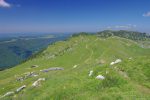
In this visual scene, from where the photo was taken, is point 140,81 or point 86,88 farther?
point 140,81

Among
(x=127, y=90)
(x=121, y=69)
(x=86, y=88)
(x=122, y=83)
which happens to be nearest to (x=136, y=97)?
(x=127, y=90)

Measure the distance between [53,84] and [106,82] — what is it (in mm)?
12422

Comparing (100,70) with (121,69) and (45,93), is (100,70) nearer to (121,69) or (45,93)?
(121,69)

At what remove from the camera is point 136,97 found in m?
27.6

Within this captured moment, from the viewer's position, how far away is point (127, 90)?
31109 millimetres

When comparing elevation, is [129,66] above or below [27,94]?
above

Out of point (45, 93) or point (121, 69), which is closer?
point (45, 93)

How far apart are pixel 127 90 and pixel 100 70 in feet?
43.3

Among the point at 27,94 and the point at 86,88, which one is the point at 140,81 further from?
the point at 27,94

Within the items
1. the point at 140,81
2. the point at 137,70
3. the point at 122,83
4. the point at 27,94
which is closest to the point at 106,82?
the point at 122,83

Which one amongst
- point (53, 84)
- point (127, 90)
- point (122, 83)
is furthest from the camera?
point (53, 84)

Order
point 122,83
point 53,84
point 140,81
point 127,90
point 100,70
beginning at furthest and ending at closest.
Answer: point 100,70, point 53,84, point 140,81, point 122,83, point 127,90

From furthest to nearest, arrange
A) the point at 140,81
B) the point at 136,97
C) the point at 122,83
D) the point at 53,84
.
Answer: the point at 53,84, the point at 140,81, the point at 122,83, the point at 136,97

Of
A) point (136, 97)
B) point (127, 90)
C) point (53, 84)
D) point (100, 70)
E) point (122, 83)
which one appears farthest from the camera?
point (100, 70)
